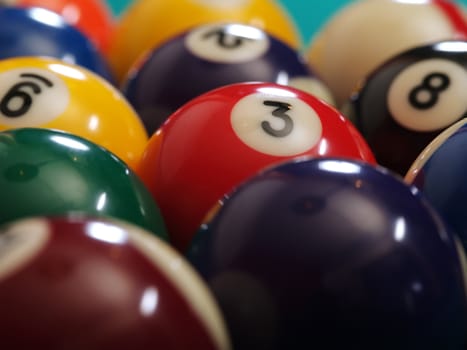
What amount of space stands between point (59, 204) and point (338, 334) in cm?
30

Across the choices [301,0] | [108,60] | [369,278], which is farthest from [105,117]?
[301,0]

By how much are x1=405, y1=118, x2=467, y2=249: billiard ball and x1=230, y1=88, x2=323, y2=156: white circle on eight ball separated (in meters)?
0.12

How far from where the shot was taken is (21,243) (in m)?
0.76

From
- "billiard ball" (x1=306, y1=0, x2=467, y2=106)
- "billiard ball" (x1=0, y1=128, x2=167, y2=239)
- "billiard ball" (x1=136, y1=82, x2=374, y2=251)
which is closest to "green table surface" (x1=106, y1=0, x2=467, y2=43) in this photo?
"billiard ball" (x1=306, y1=0, x2=467, y2=106)

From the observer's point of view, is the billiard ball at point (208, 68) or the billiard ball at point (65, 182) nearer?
the billiard ball at point (65, 182)

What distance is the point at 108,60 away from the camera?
6.30 ft

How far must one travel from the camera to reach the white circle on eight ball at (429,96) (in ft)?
4.24

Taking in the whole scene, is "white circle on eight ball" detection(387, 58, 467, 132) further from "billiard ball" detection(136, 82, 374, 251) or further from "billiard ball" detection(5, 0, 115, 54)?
"billiard ball" detection(5, 0, 115, 54)

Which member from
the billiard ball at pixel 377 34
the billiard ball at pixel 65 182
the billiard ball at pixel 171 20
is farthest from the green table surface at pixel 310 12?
the billiard ball at pixel 65 182

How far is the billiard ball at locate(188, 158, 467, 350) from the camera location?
32.6 inches

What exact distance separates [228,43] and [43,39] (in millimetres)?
311

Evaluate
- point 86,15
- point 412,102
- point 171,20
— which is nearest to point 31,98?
point 412,102

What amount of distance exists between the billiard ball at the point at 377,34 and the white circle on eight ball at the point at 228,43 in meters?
0.24

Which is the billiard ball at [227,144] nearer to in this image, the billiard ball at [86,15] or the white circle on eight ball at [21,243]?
the white circle on eight ball at [21,243]
